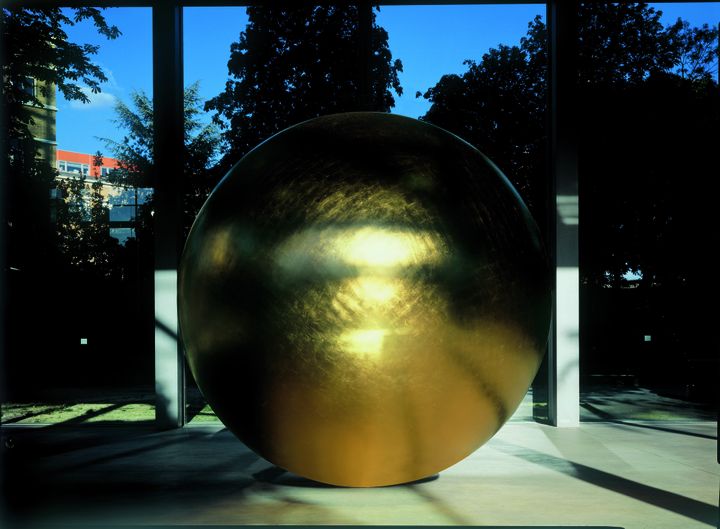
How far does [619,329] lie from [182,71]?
6989 millimetres

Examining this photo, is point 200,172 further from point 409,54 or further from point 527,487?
point 527,487

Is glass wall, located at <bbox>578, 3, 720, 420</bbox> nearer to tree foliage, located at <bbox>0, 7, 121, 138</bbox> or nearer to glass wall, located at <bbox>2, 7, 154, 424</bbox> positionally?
glass wall, located at <bbox>2, 7, 154, 424</bbox>

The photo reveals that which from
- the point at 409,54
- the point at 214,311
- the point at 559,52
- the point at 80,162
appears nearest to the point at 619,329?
the point at 559,52

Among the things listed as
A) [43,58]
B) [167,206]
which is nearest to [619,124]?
[167,206]

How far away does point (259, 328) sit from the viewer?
1963 millimetres

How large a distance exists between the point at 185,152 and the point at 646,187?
20.7 ft

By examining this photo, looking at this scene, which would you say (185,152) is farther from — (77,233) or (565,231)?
(565,231)

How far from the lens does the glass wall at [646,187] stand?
9.59 meters

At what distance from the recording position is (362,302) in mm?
1922

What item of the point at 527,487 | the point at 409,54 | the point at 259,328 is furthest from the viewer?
the point at 409,54

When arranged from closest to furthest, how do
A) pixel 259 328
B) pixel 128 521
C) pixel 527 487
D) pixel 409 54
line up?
pixel 259 328
pixel 128 521
pixel 527 487
pixel 409 54

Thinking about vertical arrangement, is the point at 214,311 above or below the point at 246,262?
below

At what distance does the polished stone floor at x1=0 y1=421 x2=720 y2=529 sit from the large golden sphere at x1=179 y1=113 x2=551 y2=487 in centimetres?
325

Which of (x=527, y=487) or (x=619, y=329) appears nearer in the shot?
(x=527, y=487)
